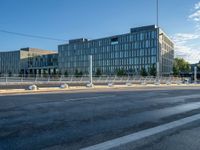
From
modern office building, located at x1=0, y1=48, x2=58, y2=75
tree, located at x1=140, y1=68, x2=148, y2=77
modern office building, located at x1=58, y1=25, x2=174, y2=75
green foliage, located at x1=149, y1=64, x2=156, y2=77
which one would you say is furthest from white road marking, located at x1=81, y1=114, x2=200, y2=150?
modern office building, located at x1=0, y1=48, x2=58, y2=75

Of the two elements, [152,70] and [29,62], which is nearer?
[152,70]

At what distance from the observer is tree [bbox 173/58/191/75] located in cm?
12489

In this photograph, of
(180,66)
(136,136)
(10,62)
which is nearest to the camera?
(136,136)

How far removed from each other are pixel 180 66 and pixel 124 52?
36.0 m

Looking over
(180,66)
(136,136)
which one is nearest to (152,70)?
(180,66)

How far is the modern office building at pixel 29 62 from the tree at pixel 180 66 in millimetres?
68733

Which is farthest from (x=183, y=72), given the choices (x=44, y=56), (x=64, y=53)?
(x=44, y=56)

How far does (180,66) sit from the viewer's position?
136m

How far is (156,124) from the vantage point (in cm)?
711

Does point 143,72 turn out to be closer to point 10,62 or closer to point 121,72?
point 121,72

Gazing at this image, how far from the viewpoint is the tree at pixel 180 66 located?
410 feet

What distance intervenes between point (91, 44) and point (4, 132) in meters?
130

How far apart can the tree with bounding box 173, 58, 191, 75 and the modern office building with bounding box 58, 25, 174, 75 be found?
3.55 m

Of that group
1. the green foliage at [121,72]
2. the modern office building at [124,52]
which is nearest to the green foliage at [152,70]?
the modern office building at [124,52]
